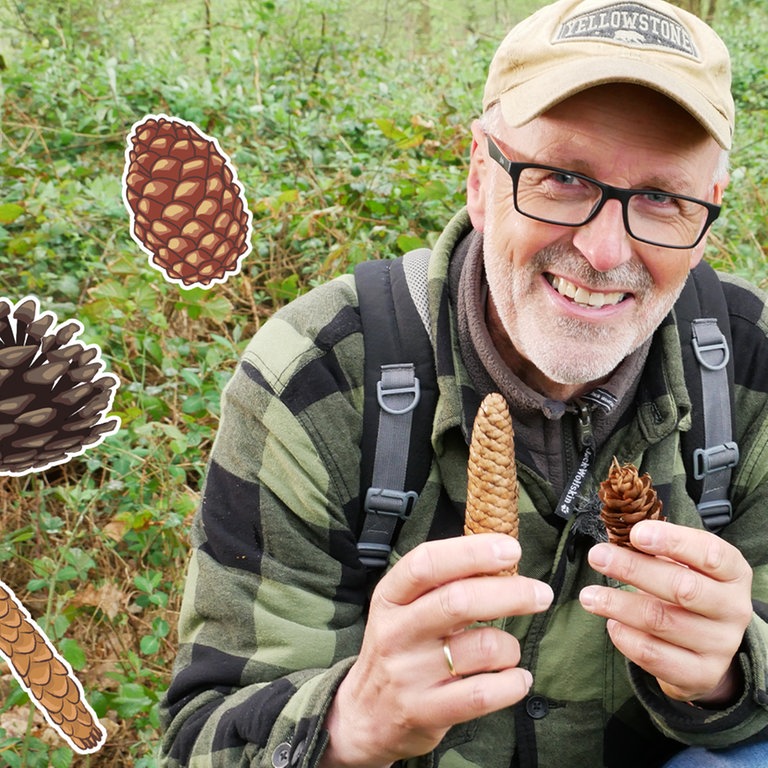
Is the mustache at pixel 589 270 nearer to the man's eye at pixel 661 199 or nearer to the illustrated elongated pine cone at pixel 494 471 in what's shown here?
the man's eye at pixel 661 199

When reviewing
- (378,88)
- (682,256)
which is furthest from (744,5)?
(682,256)

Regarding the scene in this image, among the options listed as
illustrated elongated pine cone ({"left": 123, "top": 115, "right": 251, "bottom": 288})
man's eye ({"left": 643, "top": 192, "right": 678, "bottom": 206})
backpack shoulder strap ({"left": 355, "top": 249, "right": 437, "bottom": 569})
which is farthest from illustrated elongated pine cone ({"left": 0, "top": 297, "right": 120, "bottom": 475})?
man's eye ({"left": 643, "top": 192, "right": 678, "bottom": 206})

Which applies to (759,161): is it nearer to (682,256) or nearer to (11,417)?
(682,256)

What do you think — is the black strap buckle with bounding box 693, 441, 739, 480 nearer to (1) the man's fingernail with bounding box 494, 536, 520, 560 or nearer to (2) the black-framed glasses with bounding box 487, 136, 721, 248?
(2) the black-framed glasses with bounding box 487, 136, 721, 248

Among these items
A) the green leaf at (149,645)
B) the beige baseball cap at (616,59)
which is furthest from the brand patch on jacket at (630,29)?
the green leaf at (149,645)

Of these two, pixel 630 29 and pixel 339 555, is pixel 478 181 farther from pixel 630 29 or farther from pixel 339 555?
pixel 339 555

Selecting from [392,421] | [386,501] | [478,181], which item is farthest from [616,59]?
[386,501]
